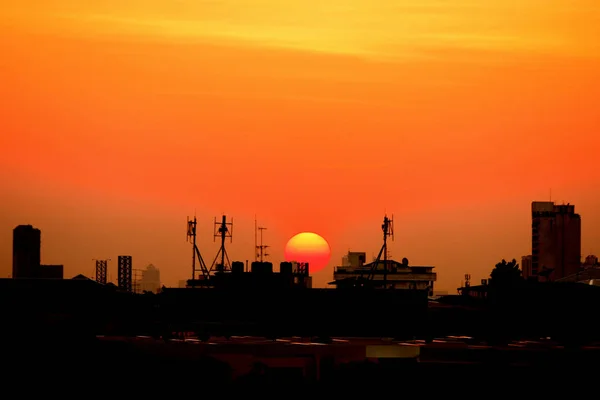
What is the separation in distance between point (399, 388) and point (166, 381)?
11.1 meters

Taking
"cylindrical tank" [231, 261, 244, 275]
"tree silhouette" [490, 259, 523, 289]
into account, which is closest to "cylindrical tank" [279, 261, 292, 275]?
"cylindrical tank" [231, 261, 244, 275]

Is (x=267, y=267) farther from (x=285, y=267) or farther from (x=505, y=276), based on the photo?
(x=505, y=276)

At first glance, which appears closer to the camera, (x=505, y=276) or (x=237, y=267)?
(x=237, y=267)

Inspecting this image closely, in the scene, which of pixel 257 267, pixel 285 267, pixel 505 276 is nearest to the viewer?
pixel 257 267

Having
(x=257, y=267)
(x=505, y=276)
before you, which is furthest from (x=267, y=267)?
(x=505, y=276)

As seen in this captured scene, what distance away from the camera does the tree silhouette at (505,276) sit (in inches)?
4495

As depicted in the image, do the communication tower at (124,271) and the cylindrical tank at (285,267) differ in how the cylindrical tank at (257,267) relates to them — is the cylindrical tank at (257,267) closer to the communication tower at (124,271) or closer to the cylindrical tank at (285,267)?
the cylindrical tank at (285,267)

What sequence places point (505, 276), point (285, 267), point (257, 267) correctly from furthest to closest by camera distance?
point (505, 276) → point (285, 267) → point (257, 267)

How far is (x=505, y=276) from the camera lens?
430 feet

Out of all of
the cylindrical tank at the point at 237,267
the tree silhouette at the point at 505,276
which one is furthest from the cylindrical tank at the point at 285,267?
the tree silhouette at the point at 505,276

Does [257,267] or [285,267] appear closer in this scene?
[257,267]

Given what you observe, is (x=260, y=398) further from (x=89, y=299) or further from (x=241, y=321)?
(x=89, y=299)

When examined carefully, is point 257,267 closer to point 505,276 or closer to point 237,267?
point 237,267

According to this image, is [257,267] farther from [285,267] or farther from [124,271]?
[124,271]
